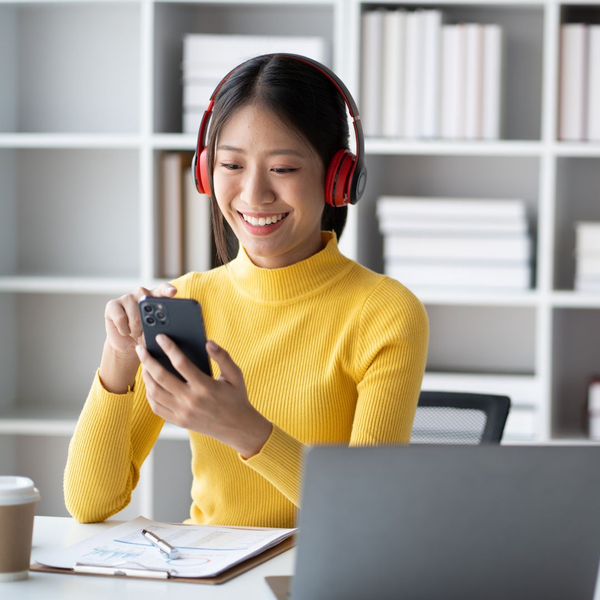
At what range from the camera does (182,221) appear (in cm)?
243

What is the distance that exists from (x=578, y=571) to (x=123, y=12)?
2296 millimetres

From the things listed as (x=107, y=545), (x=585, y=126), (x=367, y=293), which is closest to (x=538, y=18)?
(x=585, y=126)

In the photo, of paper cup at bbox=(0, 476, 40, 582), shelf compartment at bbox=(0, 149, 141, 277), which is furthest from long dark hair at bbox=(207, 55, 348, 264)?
shelf compartment at bbox=(0, 149, 141, 277)

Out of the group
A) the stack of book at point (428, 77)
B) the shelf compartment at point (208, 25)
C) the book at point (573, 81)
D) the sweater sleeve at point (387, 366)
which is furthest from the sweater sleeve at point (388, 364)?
the shelf compartment at point (208, 25)

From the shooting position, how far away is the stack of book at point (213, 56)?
232cm

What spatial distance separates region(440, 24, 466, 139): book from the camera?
2.29m

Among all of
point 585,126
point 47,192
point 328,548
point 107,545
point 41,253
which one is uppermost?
point 585,126

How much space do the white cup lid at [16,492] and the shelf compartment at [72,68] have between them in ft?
6.02

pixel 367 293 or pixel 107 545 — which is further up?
pixel 367 293

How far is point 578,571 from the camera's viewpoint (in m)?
0.80

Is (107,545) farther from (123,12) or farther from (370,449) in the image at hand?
(123,12)

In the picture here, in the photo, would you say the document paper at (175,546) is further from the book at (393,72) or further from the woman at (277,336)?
the book at (393,72)

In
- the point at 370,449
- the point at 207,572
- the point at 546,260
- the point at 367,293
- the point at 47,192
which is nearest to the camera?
the point at 370,449

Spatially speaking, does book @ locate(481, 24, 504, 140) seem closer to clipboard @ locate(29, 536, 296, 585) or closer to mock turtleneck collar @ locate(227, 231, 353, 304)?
mock turtleneck collar @ locate(227, 231, 353, 304)
